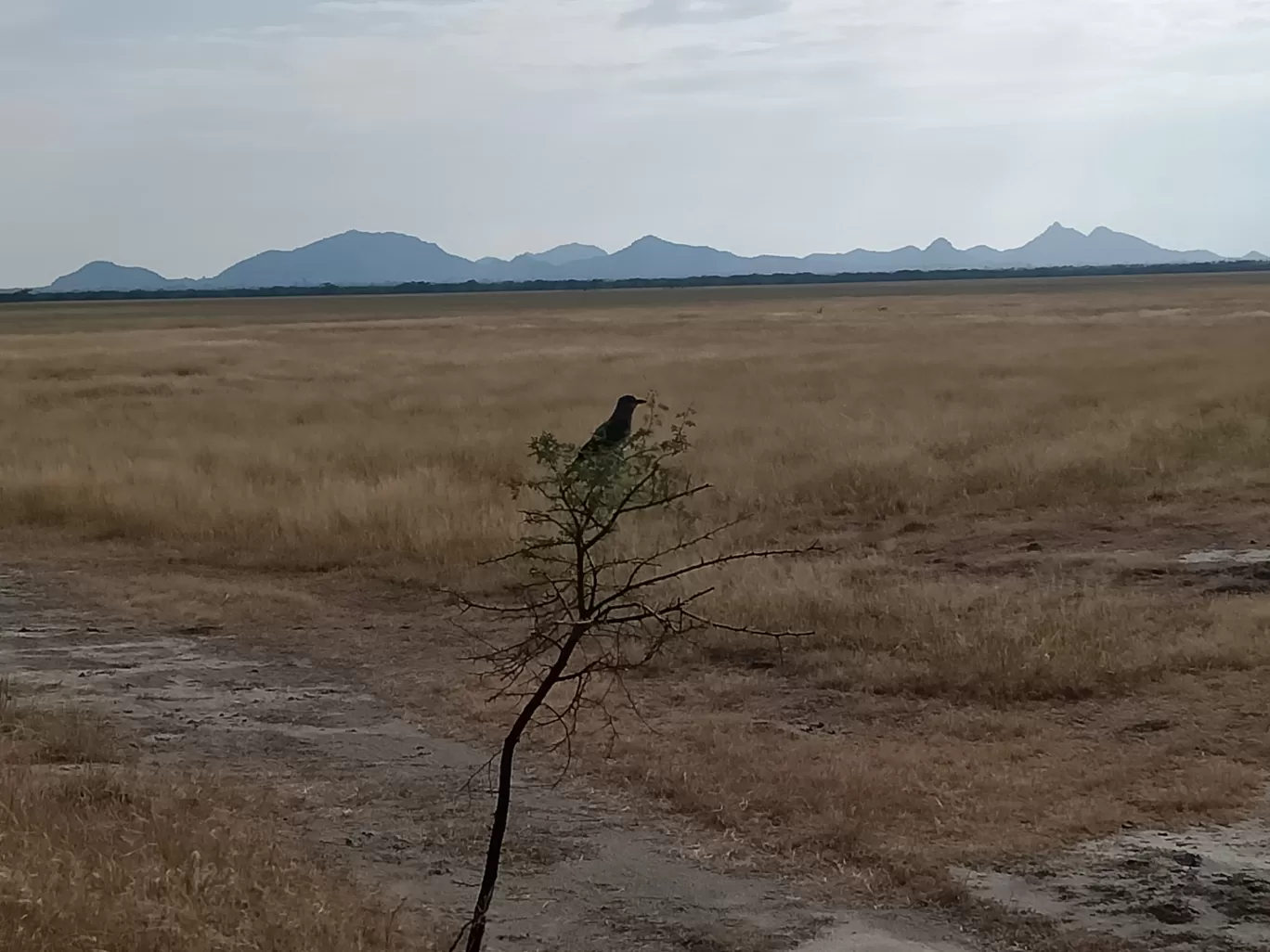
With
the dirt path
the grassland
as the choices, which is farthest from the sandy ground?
the dirt path

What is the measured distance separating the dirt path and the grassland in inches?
14.8

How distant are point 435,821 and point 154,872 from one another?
1.62 metres

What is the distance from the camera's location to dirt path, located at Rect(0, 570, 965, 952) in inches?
199

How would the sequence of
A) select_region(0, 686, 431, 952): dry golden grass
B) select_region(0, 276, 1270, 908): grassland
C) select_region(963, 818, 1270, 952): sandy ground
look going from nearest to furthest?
select_region(0, 686, 431, 952): dry golden grass → select_region(963, 818, 1270, 952): sandy ground → select_region(0, 276, 1270, 908): grassland

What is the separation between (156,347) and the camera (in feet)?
137

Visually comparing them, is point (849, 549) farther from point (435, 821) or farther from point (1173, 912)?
point (1173, 912)

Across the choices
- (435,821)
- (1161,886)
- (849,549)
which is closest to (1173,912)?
(1161,886)

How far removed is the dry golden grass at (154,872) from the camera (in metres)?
4.24

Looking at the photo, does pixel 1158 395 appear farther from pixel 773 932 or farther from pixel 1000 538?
pixel 773 932

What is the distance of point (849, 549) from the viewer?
40.6 feet

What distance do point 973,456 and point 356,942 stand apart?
12.8 m

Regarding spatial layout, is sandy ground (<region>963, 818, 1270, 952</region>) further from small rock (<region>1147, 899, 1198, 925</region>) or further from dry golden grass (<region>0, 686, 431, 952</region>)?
dry golden grass (<region>0, 686, 431, 952</region>)

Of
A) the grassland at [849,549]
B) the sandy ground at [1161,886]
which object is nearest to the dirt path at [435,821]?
the grassland at [849,549]

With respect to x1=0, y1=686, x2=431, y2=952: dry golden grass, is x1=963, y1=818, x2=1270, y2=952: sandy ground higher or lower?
lower
